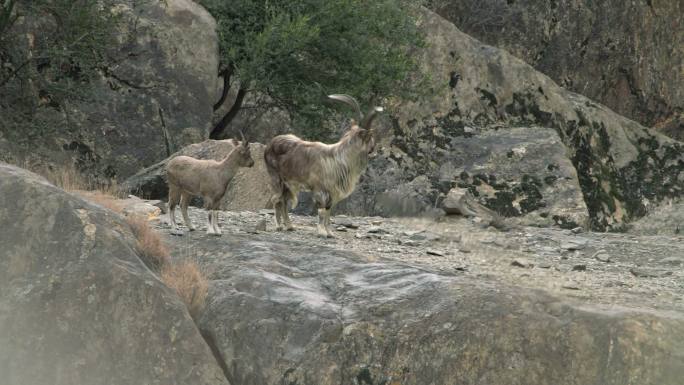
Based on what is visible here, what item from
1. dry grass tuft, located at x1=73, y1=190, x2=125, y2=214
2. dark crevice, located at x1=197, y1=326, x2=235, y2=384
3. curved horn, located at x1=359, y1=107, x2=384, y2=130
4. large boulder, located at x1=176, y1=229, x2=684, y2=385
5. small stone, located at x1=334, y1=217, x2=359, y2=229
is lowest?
dark crevice, located at x1=197, y1=326, x2=235, y2=384

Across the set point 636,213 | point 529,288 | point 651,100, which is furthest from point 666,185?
point 529,288

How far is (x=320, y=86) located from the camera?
24297 mm

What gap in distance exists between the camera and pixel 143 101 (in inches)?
933

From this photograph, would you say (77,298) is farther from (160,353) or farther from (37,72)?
(37,72)

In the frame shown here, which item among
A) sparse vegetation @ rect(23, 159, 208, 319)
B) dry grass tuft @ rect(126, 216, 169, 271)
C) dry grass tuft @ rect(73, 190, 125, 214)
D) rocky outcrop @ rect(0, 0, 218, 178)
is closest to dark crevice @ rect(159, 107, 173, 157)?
rocky outcrop @ rect(0, 0, 218, 178)

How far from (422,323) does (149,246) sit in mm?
3528

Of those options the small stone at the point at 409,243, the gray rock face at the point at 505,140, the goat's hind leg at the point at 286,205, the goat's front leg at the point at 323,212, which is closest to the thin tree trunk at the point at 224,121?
the gray rock face at the point at 505,140

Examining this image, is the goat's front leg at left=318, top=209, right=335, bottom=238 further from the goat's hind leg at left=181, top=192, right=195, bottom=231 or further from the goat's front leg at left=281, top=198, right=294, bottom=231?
the goat's hind leg at left=181, top=192, right=195, bottom=231

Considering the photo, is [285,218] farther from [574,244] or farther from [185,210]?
[574,244]

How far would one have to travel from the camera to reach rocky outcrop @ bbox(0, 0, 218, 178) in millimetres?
22781

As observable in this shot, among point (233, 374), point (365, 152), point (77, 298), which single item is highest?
point (365, 152)

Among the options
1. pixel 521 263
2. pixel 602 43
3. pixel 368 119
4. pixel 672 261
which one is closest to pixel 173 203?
pixel 368 119

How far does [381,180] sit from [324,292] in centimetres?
1176

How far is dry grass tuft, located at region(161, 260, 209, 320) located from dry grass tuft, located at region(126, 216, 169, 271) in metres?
0.30
